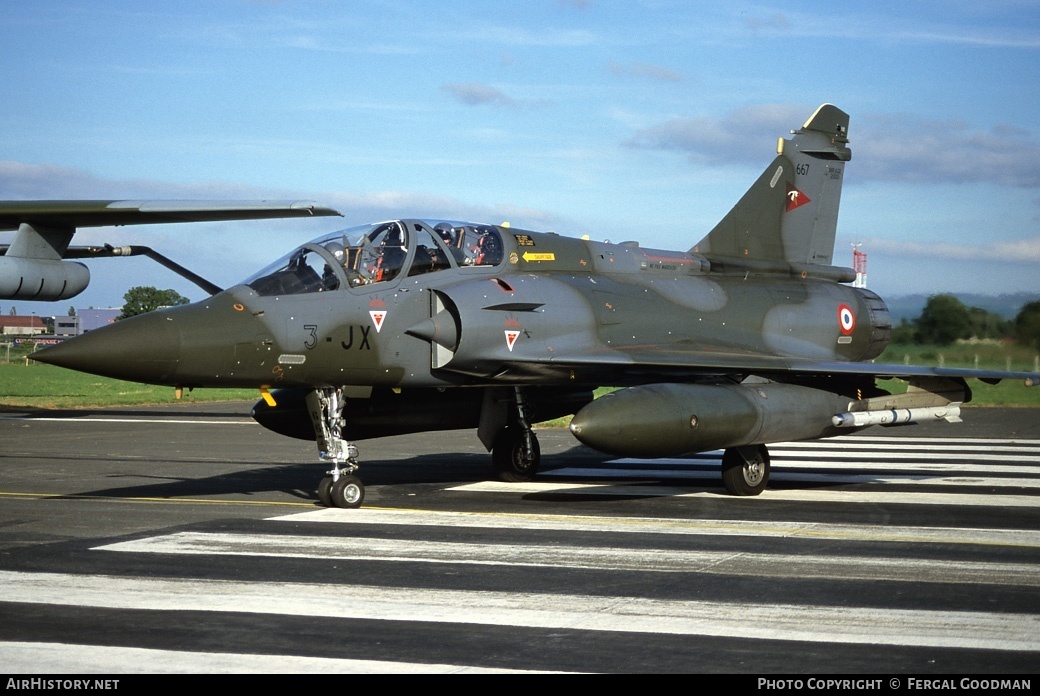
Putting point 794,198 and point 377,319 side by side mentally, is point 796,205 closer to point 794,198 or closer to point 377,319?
point 794,198

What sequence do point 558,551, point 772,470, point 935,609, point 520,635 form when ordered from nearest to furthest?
point 520,635
point 935,609
point 558,551
point 772,470

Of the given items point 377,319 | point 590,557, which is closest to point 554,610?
point 590,557

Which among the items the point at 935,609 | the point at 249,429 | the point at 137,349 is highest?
the point at 137,349

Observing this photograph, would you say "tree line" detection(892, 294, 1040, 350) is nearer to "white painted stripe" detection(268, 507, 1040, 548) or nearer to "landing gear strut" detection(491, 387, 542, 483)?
"landing gear strut" detection(491, 387, 542, 483)

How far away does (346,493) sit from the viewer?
12289 mm

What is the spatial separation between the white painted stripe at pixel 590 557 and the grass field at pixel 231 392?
871 centimetres

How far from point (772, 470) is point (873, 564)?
770cm

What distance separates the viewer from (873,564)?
9148 mm

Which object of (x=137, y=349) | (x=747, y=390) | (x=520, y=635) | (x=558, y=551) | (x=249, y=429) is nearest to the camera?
(x=520, y=635)

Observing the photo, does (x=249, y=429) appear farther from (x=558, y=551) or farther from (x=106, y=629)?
(x=106, y=629)

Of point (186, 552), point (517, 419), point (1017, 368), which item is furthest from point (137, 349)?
point (1017, 368)

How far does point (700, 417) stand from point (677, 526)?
1.52m

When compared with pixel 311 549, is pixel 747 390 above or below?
above

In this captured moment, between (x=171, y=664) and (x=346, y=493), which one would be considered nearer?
(x=171, y=664)
